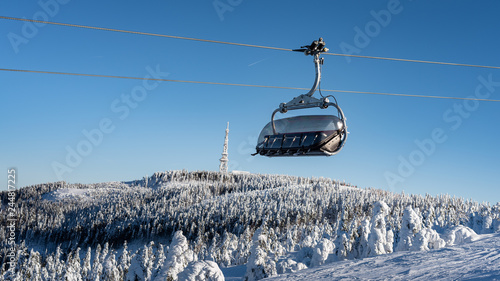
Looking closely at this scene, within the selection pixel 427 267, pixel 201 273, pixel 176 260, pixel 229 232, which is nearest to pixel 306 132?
pixel 427 267

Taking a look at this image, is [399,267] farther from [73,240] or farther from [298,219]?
[73,240]

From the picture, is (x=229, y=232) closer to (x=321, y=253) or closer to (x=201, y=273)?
(x=321, y=253)

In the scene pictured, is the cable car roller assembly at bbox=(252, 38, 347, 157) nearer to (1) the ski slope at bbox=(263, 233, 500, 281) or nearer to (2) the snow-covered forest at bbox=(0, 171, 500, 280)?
(1) the ski slope at bbox=(263, 233, 500, 281)

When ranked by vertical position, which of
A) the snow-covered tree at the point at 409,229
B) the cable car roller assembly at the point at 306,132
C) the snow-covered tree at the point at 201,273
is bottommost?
the snow-covered tree at the point at 201,273

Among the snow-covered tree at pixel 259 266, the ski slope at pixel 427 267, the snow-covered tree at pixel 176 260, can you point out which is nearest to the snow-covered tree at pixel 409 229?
the snow-covered tree at pixel 259 266

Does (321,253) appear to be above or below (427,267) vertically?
below

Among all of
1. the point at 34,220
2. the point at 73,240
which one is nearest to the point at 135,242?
the point at 73,240

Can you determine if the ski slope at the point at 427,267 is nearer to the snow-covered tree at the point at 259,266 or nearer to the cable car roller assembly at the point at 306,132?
the cable car roller assembly at the point at 306,132
